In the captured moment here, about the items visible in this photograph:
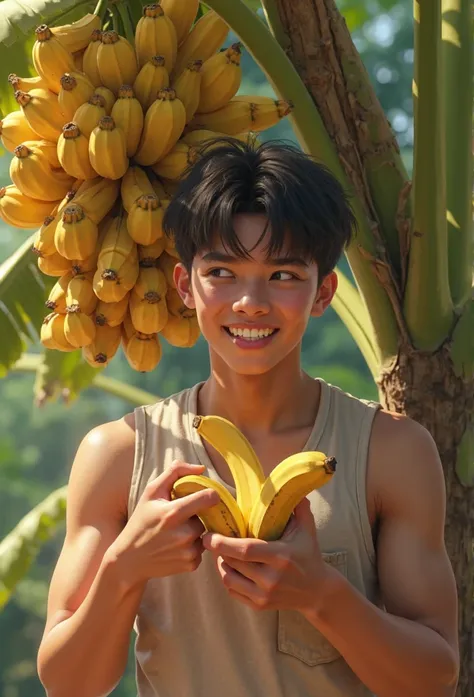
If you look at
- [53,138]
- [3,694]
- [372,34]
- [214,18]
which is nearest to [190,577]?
[53,138]

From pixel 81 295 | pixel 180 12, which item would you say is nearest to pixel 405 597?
pixel 81 295

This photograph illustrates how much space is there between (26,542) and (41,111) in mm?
2418

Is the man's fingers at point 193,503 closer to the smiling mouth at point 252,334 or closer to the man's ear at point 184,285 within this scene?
the smiling mouth at point 252,334

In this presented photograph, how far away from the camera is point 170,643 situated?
1555mm

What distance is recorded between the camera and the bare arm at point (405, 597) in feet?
4.75

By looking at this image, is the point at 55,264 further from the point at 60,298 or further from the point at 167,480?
the point at 167,480

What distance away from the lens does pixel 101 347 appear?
176 cm

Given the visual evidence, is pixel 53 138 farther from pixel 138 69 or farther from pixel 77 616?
pixel 77 616

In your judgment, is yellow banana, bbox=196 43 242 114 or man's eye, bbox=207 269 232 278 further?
yellow banana, bbox=196 43 242 114

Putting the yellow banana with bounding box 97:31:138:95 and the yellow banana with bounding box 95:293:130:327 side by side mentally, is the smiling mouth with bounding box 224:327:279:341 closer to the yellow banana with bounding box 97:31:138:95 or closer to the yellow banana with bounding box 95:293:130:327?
the yellow banana with bounding box 95:293:130:327

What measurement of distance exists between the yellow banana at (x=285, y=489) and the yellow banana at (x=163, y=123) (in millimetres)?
581

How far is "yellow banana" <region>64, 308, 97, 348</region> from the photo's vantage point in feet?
5.63

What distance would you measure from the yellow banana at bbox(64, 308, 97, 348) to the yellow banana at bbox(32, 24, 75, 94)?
1.17ft

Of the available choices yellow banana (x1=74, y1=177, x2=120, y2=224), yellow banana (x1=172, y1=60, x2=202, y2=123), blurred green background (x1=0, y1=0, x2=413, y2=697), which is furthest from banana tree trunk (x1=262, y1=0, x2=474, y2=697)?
blurred green background (x1=0, y1=0, x2=413, y2=697)
